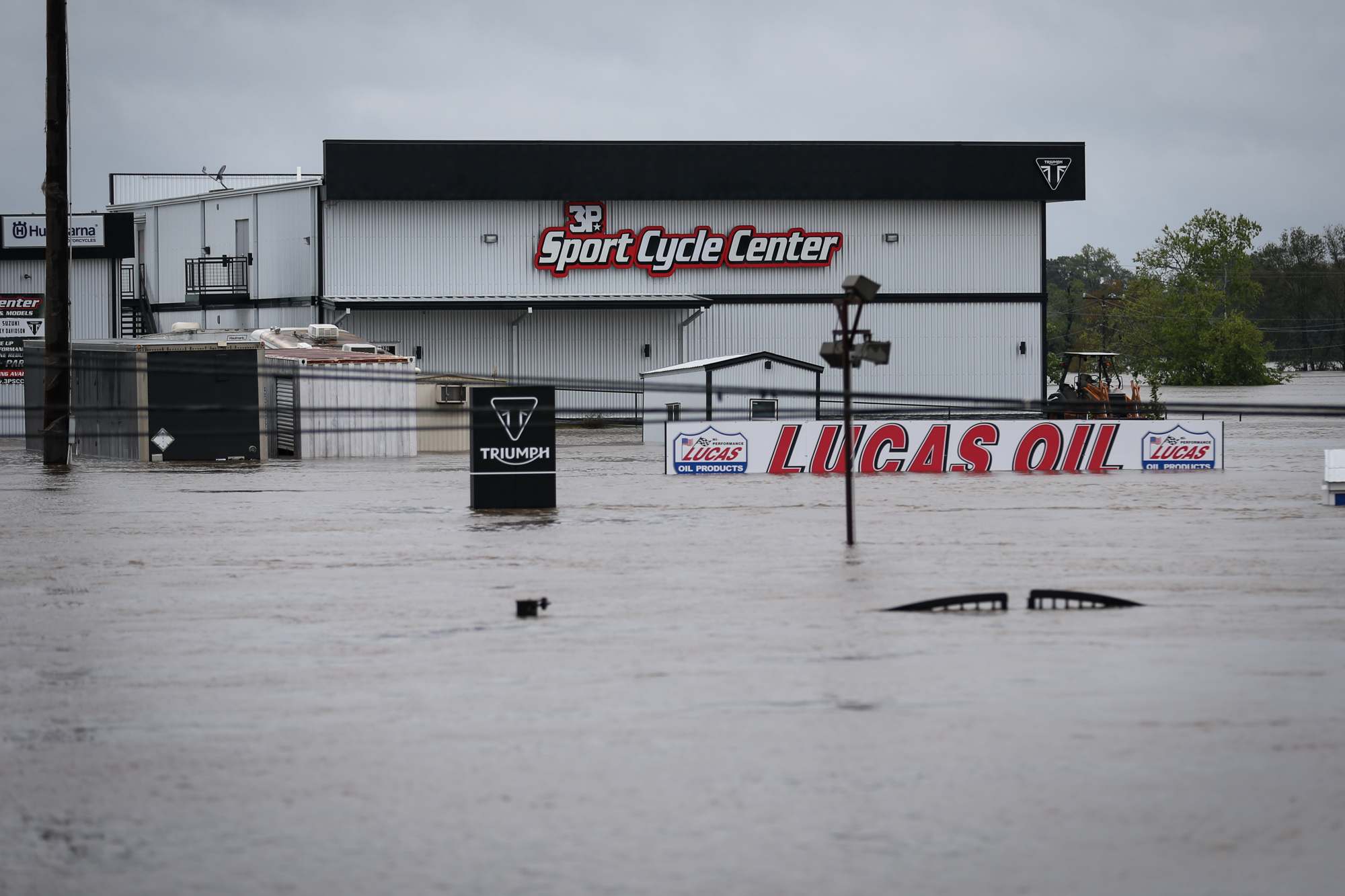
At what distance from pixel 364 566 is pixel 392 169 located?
33886mm

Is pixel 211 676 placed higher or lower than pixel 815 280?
lower

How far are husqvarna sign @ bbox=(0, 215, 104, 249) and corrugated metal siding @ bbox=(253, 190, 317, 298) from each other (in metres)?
6.06

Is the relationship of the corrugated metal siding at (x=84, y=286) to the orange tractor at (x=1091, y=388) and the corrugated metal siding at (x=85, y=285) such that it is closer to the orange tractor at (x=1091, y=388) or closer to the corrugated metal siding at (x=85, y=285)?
the corrugated metal siding at (x=85, y=285)

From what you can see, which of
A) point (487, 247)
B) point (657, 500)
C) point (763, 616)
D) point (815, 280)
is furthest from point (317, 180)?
point (763, 616)

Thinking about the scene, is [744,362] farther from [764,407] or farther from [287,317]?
[287,317]

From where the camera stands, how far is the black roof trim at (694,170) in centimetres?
4928

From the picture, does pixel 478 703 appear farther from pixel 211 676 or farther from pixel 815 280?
pixel 815 280

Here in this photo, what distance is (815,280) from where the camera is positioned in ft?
171

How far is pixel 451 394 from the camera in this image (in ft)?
136

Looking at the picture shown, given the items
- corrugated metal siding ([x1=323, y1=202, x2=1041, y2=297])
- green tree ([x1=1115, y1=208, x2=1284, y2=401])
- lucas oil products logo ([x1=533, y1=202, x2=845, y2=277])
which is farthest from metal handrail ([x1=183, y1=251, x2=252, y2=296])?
green tree ([x1=1115, y1=208, x2=1284, y2=401])

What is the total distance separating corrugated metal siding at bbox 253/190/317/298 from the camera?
50.9 m

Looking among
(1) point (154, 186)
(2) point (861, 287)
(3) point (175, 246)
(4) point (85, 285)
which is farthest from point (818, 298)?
(2) point (861, 287)

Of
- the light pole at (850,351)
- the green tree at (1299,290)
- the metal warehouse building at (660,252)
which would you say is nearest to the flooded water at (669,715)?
the light pole at (850,351)

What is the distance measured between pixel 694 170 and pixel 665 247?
2774 millimetres
